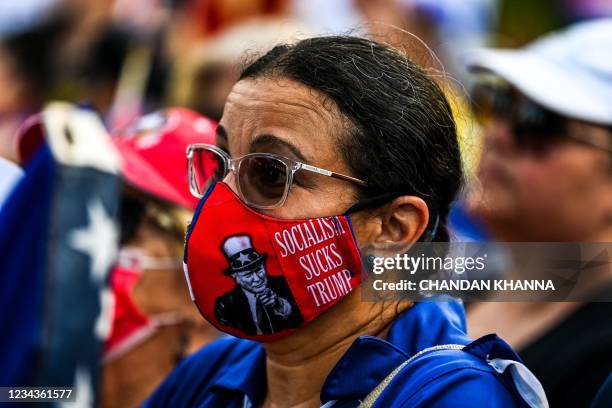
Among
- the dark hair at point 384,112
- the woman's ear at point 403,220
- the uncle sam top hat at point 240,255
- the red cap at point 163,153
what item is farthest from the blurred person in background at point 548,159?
the uncle sam top hat at point 240,255

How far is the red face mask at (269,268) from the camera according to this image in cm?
229

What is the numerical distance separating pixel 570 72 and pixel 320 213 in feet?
5.66

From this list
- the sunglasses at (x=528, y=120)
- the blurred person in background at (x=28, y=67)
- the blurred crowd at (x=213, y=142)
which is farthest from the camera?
the blurred person in background at (x=28, y=67)

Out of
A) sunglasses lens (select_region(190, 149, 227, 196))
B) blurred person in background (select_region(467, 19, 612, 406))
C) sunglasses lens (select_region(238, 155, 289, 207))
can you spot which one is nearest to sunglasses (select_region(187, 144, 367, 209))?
sunglasses lens (select_region(238, 155, 289, 207))

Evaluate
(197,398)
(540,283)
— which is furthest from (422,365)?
(197,398)

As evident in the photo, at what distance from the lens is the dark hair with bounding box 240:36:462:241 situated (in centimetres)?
236

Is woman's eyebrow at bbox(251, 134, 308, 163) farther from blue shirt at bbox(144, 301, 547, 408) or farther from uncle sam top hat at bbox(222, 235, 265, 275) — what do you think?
blue shirt at bbox(144, 301, 547, 408)

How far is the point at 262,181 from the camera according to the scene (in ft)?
7.76

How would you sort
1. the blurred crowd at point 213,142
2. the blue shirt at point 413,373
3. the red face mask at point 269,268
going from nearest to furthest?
the blue shirt at point 413,373 → the red face mask at point 269,268 → the blurred crowd at point 213,142

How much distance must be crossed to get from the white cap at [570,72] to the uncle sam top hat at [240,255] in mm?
1707

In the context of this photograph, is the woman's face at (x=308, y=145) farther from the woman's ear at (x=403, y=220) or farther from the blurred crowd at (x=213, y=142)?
the blurred crowd at (x=213, y=142)

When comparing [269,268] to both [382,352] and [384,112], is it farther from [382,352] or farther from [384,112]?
[384,112]

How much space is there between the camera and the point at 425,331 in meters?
2.27

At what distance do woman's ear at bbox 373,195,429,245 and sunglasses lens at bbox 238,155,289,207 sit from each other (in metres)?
0.26
